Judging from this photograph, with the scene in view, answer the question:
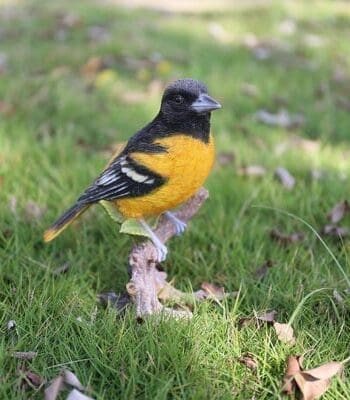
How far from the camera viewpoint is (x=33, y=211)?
355 centimetres

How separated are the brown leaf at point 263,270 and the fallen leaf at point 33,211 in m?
1.27

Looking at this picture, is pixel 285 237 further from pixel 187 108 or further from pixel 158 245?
pixel 187 108

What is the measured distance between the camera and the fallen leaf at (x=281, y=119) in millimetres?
5359

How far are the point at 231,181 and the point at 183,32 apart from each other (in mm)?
4192

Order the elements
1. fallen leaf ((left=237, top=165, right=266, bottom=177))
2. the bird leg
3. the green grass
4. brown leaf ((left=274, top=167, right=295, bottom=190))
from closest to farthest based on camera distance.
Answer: the green grass < the bird leg < brown leaf ((left=274, top=167, right=295, bottom=190)) < fallen leaf ((left=237, top=165, right=266, bottom=177))

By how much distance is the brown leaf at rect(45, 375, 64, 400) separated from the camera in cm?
217

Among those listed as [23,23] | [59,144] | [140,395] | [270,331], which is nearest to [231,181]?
[59,144]

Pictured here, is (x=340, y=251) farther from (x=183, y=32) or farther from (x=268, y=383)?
(x=183, y=32)

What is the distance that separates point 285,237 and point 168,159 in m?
1.08

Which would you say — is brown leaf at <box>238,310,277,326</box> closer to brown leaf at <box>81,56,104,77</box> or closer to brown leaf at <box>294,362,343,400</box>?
brown leaf at <box>294,362,343,400</box>

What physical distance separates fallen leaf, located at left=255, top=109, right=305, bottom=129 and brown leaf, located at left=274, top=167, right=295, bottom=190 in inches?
44.8

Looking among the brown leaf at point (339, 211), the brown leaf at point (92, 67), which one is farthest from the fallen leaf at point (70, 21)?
the brown leaf at point (339, 211)

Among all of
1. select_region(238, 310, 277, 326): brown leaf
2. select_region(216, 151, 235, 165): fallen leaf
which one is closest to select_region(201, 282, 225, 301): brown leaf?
select_region(238, 310, 277, 326): brown leaf

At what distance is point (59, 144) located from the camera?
14.4 ft
